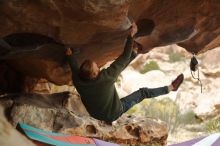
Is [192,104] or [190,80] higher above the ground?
[190,80]

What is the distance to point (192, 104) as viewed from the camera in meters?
14.4

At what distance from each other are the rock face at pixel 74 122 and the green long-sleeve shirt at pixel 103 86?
32 centimetres

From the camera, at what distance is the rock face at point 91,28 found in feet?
14.1

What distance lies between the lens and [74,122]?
5430 millimetres

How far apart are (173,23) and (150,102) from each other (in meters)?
8.24

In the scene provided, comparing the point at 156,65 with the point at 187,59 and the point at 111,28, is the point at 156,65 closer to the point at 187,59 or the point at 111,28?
the point at 187,59

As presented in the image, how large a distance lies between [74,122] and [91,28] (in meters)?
1.37

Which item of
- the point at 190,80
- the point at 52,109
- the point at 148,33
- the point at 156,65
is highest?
the point at 156,65

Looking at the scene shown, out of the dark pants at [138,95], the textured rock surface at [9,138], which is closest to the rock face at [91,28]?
the dark pants at [138,95]

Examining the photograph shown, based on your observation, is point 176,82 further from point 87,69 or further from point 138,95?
point 87,69

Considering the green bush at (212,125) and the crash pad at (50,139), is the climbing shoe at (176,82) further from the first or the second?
the green bush at (212,125)

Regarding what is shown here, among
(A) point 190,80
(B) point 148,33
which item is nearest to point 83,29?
(B) point 148,33

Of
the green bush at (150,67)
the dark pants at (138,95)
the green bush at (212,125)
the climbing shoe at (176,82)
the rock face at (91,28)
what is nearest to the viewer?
the rock face at (91,28)

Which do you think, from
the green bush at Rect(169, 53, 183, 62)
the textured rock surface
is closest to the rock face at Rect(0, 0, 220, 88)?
the textured rock surface
